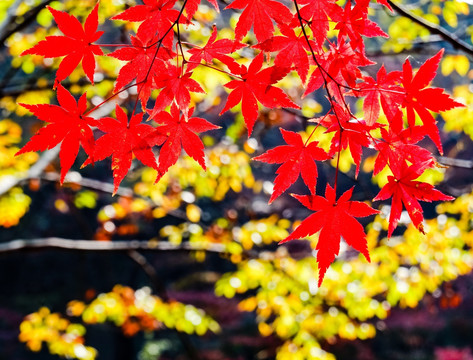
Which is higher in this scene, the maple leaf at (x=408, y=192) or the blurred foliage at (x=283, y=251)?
the maple leaf at (x=408, y=192)

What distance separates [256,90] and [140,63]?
0.29 metres

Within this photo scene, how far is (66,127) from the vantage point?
3.27 ft

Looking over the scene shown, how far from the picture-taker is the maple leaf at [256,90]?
0.98 metres

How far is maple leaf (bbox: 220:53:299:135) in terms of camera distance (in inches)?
38.5

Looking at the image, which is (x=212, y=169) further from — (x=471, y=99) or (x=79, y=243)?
(x=471, y=99)

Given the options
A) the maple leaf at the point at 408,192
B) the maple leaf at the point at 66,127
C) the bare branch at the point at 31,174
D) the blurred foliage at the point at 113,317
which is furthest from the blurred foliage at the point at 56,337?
the maple leaf at the point at 408,192

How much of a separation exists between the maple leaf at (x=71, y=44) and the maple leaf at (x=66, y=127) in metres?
0.06

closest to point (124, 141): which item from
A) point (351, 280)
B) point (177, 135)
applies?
point (177, 135)

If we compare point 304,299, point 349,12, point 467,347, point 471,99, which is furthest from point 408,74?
point 467,347

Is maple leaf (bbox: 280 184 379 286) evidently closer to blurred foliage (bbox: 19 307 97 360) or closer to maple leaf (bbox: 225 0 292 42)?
maple leaf (bbox: 225 0 292 42)

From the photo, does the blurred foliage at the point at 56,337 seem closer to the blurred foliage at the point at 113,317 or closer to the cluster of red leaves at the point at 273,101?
the blurred foliage at the point at 113,317

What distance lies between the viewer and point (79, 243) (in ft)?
10.6

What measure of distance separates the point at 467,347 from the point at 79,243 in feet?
28.9

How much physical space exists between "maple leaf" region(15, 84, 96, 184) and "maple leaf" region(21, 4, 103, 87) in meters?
0.06
